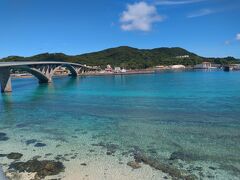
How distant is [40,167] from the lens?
1255 cm

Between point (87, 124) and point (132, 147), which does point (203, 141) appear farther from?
point (87, 124)

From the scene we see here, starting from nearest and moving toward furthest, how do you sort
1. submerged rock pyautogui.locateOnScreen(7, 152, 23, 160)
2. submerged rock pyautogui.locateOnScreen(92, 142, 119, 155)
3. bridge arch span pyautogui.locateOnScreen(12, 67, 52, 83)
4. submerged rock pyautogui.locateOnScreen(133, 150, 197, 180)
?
submerged rock pyautogui.locateOnScreen(133, 150, 197, 180) < submerged rock pyautogui.locateOnScreen(7, 152, 23, 160) < submerged rock pyautogui.locateOnScreen(92, 142, 119, 155) < bridge arch span pyautogui.locateOnScreen(12, 67, 52, 83)

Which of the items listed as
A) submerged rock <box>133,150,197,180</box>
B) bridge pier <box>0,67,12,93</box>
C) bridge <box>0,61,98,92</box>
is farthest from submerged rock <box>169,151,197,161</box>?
bridge pier <box>0,67,12,93</box>

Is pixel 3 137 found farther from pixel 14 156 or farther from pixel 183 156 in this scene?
pixel 183 156

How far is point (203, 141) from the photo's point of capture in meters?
15.8

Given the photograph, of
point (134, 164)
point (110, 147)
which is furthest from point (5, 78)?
point (134, 164)

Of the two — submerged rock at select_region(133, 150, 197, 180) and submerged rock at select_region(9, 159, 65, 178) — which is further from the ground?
submerged rock at select_region(9, 159, 65, 178)

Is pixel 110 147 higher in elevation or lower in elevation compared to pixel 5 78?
lower

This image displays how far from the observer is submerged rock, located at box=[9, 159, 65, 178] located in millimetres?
11984

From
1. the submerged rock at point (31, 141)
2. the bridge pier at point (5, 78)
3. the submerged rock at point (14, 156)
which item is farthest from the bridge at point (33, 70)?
the submerged rock at point (14, 156)

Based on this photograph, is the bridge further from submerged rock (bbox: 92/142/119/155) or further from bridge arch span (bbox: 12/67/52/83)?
submerged rock (bbox: 92/142/119/155)

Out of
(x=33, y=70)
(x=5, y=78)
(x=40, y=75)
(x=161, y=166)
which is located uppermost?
(x=33, y=70)

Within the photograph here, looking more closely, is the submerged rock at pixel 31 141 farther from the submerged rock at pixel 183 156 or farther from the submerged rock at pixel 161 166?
the submerged rock at pixel 183 156

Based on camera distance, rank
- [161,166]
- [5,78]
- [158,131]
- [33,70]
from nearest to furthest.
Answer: [161,166] → [158,131] → [5,78] → [33,70]
